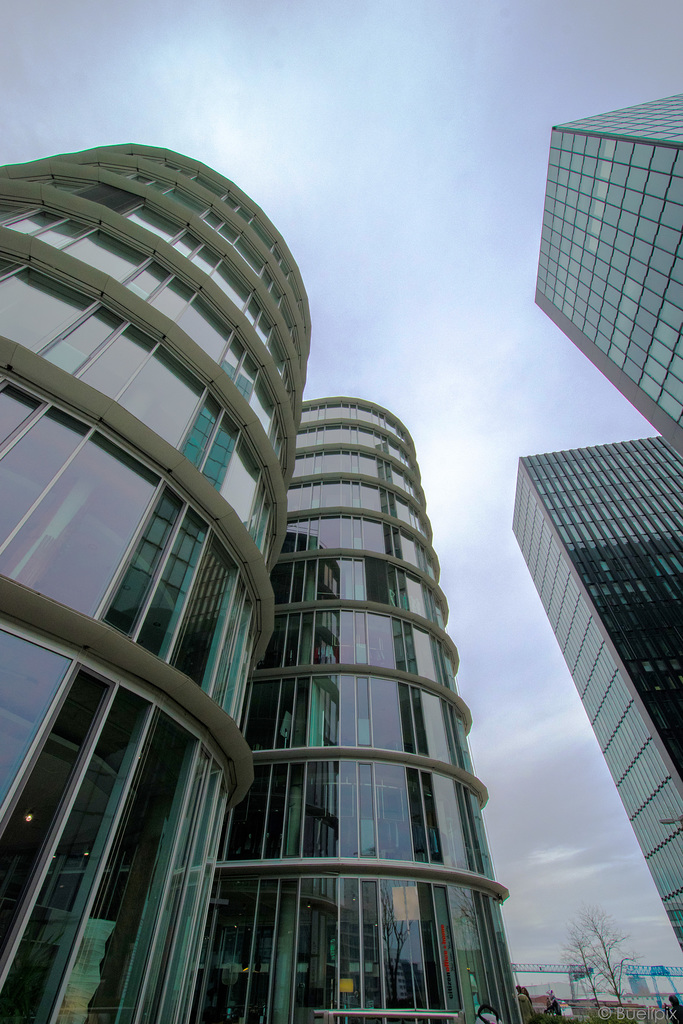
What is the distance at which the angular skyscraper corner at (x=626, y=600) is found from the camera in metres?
60.7

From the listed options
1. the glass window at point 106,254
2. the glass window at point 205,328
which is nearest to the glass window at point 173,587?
the glass window at point 205,328

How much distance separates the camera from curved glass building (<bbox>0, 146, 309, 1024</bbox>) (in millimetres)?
5393

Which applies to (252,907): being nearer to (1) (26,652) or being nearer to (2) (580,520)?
(1) (26,652)

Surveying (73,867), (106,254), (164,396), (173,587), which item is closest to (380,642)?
(173,587)

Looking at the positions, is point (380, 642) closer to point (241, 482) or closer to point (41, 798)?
point (241, 482)

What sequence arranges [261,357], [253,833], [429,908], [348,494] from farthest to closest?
[348,494], [253,833], [429,908], [261,357]

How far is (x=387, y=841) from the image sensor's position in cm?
1634

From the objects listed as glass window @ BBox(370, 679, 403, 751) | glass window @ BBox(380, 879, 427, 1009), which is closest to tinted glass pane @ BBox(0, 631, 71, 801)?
glass window @ BBox(380, 879, 427, 1009)

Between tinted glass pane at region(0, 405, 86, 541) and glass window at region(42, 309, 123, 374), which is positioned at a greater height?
glass window at region(42, 309, 123, 374)

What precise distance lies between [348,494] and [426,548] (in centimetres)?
545

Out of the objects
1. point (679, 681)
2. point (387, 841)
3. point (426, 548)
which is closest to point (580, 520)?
point (679, 681)

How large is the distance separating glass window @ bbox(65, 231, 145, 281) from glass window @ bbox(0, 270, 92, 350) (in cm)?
137

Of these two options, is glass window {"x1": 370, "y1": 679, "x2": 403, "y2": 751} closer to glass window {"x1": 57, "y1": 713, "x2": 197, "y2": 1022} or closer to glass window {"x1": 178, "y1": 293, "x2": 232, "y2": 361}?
glass window {"x1": 57, "y1": 713, "x2": 197, "y2": 1022}

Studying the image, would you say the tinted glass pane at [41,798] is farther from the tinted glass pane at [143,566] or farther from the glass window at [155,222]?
the glass window at [155,222]
